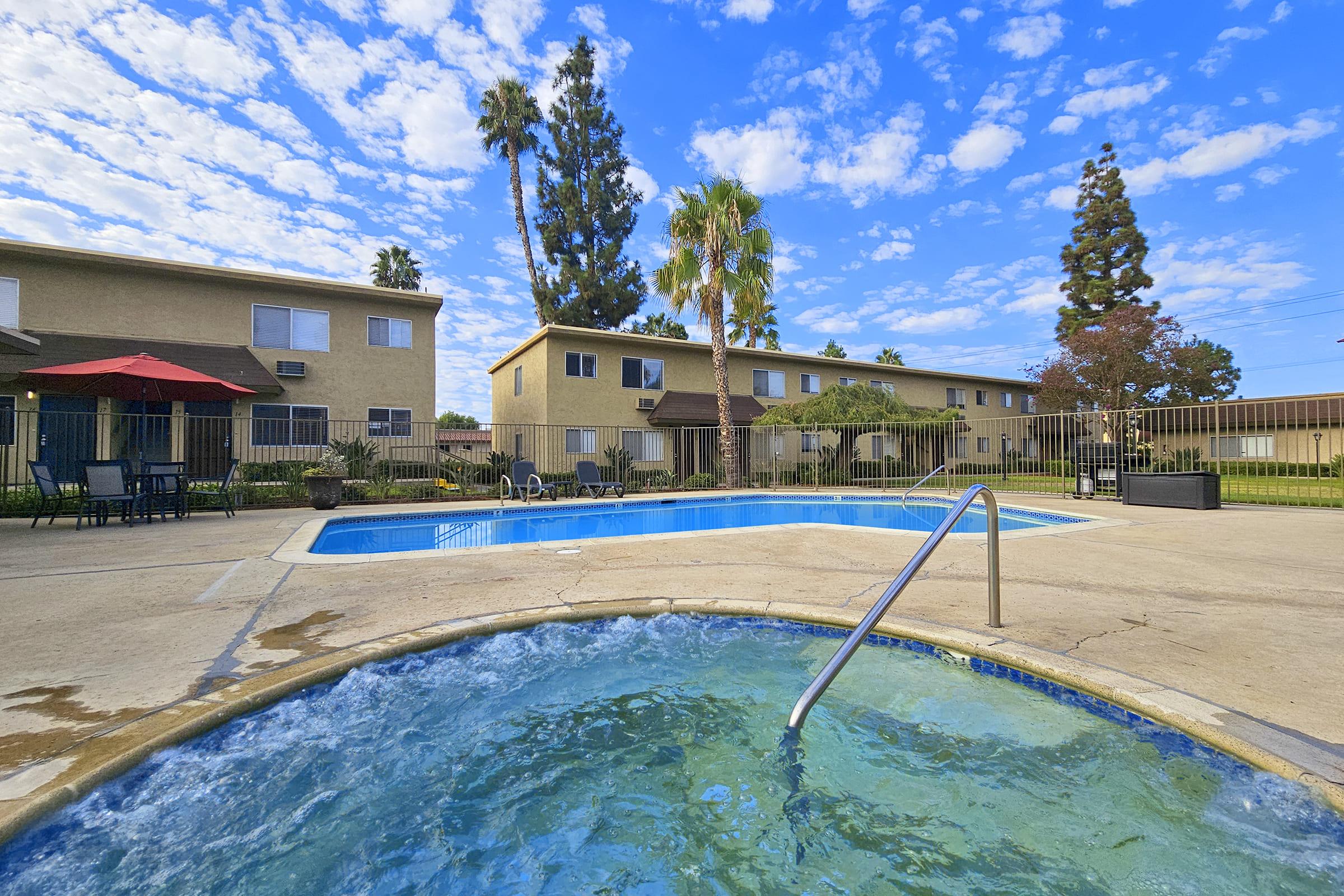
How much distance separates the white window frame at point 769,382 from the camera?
22.5 meters

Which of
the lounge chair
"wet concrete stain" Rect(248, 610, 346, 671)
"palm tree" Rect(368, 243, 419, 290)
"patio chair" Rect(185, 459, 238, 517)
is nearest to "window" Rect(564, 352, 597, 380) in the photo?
Result: the lounge chair

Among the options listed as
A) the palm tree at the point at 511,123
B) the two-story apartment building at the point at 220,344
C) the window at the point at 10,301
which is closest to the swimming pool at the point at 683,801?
the two-story apartment building at the point at 220,344

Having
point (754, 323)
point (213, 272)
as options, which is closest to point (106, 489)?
point (213, 272)

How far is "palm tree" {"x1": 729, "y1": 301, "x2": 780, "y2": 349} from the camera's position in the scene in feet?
53.1

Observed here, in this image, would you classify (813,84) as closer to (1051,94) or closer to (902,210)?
(1051,94)

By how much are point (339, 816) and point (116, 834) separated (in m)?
0.65

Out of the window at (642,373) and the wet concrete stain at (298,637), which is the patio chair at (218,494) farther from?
the window at (642,373)

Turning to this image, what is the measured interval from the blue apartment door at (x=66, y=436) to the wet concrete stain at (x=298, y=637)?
14.0 metres

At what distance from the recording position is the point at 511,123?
81.5 ft

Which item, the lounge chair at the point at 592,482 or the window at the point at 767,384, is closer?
the lounge chair at the point at 592,482

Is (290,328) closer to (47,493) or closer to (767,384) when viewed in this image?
(47,493)

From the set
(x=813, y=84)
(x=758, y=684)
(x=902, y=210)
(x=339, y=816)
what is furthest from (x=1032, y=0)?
(x=339, y=816)

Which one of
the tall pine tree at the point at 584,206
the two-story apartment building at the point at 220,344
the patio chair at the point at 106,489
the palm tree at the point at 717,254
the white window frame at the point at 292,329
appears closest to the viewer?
the patio chair at the point at 106,489

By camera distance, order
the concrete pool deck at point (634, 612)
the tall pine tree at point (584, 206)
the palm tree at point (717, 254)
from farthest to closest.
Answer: the tall pine tree at point (584, 206)
the palm tree at point (717, 254)
the concrete pool deck at point (634, 612)
